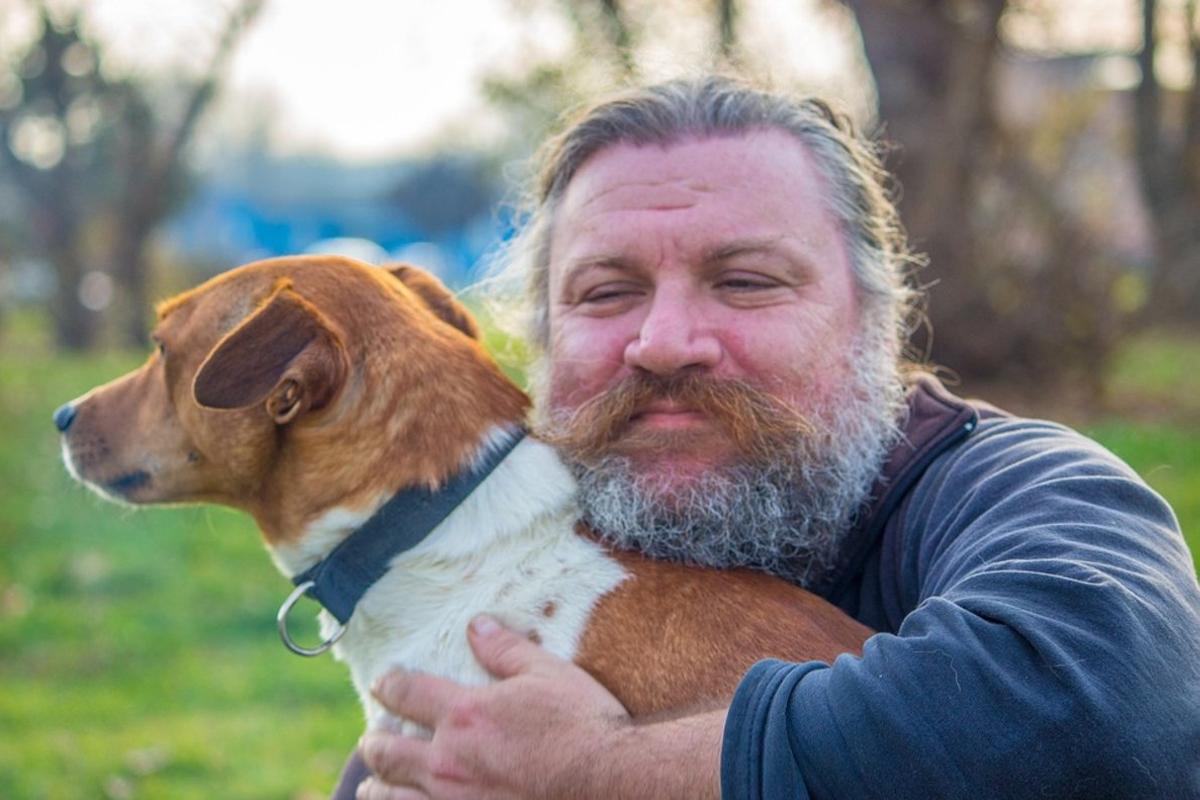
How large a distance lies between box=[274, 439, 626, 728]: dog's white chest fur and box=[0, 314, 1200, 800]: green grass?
1.83 m

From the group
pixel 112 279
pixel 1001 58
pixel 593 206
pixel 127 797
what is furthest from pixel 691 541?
pixel 112 279

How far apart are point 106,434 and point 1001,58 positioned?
1098 centimetres

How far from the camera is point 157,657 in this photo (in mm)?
6664

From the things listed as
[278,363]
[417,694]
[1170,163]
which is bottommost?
[1170,163]

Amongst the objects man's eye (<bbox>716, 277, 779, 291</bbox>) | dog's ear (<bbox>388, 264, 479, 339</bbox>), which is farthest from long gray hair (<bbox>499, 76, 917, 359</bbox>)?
man's eye (<bbox>716, 277, 779, 291</bbox>)

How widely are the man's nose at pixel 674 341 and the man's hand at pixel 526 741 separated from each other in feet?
2.26

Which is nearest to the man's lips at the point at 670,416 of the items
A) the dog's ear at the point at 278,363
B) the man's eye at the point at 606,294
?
the man's eye at the point at 606,294

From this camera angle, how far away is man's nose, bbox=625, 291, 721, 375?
2.75 m

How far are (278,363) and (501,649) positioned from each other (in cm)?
→ 79

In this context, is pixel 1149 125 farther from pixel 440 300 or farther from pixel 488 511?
pixel 488 511

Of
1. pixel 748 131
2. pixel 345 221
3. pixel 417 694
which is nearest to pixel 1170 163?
pixel 748 131

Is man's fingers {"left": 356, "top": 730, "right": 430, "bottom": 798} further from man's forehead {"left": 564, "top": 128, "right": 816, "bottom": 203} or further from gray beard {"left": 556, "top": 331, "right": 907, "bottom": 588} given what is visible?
man's forehead {"left": 564, "top": 128, "right": 816, "bottom": 203}

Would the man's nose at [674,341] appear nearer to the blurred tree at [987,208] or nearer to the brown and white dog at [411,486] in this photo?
the brown and white dog at [411,486]

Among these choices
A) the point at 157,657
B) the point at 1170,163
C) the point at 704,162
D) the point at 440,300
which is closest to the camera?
the point at 704,162
